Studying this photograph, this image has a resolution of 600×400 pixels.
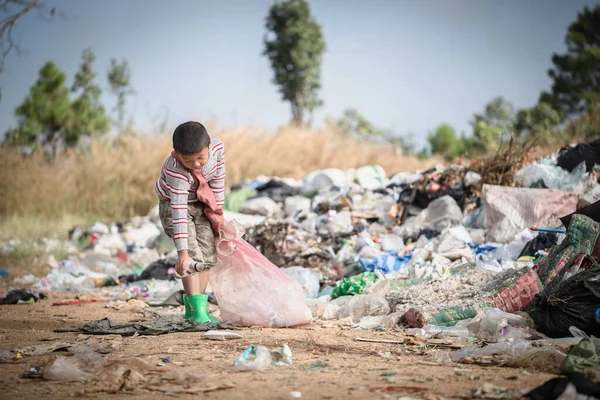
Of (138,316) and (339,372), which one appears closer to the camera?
(339,372)

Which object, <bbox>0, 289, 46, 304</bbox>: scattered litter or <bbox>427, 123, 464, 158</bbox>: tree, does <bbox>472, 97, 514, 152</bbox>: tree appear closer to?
Answer: <bbox>427, 123, 464, 158</bbox>: tree

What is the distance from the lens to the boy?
12.7ft

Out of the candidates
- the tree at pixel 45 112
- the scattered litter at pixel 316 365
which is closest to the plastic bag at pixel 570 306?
the scattered litter at pixel 316 365

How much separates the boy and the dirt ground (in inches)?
16.0

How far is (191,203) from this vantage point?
420cm

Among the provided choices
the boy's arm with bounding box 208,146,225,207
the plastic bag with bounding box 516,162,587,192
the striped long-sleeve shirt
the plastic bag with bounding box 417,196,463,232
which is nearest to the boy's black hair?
the striped long-sleeve shirt

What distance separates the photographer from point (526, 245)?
5.82 metres

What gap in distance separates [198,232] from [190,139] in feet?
2.30

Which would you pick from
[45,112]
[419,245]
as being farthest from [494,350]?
[45,112]

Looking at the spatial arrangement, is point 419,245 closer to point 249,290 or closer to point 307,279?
point 307,279

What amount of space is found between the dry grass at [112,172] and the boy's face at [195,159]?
26.9ft

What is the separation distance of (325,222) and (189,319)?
13.5 feet

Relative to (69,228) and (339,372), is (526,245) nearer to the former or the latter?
(339,372)

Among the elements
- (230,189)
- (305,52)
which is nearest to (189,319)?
(230,189)
